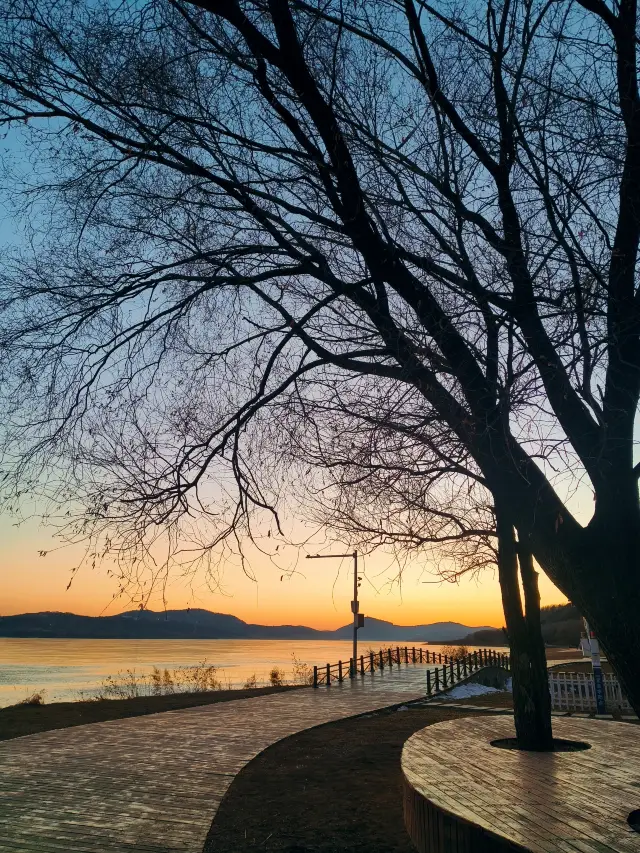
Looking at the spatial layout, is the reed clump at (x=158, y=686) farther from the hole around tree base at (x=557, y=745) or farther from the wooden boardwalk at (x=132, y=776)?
the hole around tree base at (x=557, y=745)

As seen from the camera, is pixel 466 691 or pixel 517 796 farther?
pixel 466 691

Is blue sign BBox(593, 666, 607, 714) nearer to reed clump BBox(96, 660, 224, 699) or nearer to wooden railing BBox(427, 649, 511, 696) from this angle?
wooden railing BBox(427, 649, 511, 696)

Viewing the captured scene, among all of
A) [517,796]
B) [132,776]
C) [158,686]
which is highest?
[158,686]

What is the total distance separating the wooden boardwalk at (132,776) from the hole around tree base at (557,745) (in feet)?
13.4

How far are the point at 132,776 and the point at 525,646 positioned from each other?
243 inches

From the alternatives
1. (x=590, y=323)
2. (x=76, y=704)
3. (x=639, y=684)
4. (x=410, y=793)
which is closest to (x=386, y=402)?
(x=590, y=323)

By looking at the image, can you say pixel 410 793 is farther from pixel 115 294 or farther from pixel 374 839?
pixel 115 294

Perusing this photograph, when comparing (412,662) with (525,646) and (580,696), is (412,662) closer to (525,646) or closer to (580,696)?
(580,696)

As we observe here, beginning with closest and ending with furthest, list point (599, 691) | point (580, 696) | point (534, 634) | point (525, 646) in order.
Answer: point (525, 646)
point (534, 634)
point (599, 691)
point (580, 696)

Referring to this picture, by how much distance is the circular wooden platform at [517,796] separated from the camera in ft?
18.7

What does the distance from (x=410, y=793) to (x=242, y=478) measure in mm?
Result: 3728

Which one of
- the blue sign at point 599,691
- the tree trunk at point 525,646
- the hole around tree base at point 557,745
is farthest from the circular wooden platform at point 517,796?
the blue sign at point 599,691

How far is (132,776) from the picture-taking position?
10.4 meters

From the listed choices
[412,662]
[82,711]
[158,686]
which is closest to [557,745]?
[82,711]
